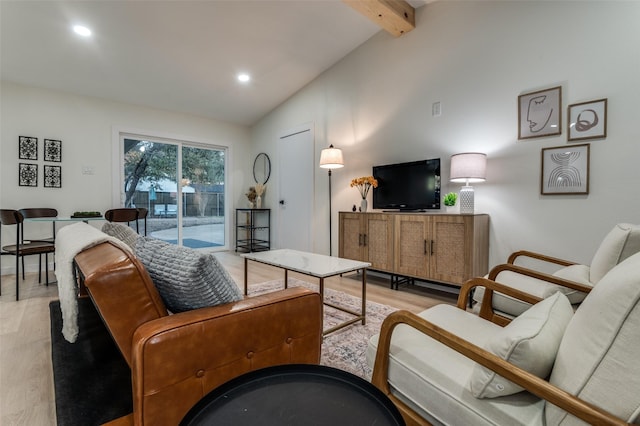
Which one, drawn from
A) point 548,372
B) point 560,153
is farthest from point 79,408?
point 560,153

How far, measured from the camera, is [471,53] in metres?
2.99

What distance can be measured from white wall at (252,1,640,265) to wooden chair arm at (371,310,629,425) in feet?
7.48

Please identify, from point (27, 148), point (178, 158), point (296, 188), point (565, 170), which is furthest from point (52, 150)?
point (565, 170)

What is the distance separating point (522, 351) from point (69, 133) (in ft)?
17.6

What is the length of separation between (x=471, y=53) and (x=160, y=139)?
4649 millimetres

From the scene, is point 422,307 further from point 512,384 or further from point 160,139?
point 160,139

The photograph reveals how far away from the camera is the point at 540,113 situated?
2572 millimetres

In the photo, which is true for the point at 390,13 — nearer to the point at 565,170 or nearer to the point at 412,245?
the point at 565,170

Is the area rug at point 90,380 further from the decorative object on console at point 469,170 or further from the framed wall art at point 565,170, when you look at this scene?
the framed wall art at point 565,170

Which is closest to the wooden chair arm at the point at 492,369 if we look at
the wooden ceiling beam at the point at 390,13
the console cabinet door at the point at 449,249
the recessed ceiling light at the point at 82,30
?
the console cabinet door at the point at 449,249

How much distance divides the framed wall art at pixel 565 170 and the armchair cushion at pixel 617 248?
3.22 feet

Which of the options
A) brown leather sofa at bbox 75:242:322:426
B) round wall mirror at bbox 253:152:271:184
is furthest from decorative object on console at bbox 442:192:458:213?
round wall mirror at bbox 253:152:271:184

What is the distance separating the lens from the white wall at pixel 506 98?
225cm

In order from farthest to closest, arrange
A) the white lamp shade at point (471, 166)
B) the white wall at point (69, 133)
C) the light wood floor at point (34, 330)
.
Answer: the white wall at point (69, 133) < the white lamp shade at point (471, 166) < the light wood floor at point (34, 330)
